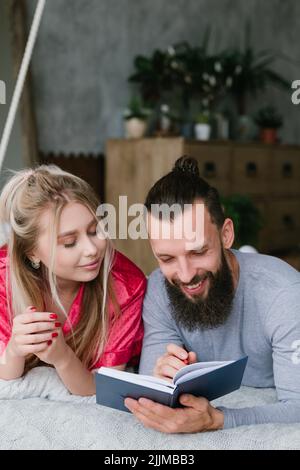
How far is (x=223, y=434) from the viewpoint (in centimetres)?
122

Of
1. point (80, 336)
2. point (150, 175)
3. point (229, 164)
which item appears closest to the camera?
point (80, 336)

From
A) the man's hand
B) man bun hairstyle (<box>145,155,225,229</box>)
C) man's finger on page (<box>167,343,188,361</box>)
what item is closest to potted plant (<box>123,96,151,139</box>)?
man bun hairstyle (<box>145,155,225,229</box>)

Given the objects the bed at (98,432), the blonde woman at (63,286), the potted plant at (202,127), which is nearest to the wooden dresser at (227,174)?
the potted plant at (202,127)

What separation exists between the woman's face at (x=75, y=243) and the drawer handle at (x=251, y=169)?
8.93 ft

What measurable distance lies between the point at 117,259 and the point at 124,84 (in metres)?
2.52

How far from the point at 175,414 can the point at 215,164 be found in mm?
2730

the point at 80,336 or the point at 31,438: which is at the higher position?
the point at 80,336

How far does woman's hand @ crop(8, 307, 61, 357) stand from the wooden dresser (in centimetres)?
224

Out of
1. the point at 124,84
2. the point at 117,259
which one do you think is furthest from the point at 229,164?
the point at 117,259

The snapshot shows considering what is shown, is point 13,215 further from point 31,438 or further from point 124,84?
point 124,84

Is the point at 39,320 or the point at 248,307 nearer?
the point at 39,320

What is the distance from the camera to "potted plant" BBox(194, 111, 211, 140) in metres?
3.86
